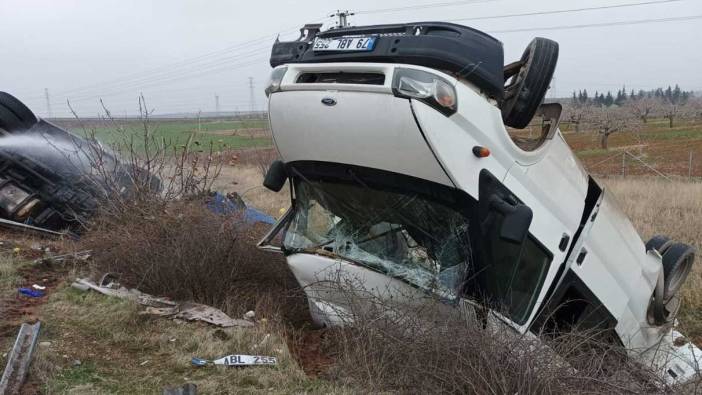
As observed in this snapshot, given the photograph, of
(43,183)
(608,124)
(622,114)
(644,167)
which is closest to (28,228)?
(43,183)

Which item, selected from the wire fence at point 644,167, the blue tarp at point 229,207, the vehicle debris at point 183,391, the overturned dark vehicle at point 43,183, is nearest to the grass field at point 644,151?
the wire fence at point 644,167

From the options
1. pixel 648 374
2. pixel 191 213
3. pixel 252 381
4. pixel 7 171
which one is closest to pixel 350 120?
pixel 252 381

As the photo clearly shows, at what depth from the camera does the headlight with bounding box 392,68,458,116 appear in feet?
11.0

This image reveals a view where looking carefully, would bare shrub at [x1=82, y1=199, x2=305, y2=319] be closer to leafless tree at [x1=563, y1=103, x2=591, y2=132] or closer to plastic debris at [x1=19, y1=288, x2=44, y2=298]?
plastic debris at [x1=19, y1=288, x2=44, y2=298]

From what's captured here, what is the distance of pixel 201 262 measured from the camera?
5.72 metres

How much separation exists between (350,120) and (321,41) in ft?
2.59

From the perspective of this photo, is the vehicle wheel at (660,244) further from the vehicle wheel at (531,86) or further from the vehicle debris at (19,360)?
the vehicle debris at (19,360)

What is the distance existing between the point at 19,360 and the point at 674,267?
5.09 m

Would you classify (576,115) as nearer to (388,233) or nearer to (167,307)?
(167,307)

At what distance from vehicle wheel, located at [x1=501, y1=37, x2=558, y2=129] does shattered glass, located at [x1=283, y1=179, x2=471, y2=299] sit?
804 mm

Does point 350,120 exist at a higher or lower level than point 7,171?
higher

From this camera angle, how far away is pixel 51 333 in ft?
15.6

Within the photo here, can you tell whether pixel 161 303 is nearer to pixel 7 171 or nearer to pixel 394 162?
pixel 394 162

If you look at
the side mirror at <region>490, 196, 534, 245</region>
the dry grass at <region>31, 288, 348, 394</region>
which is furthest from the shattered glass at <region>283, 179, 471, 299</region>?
the dry grass at <region>31, 288, 348, 394</region>
